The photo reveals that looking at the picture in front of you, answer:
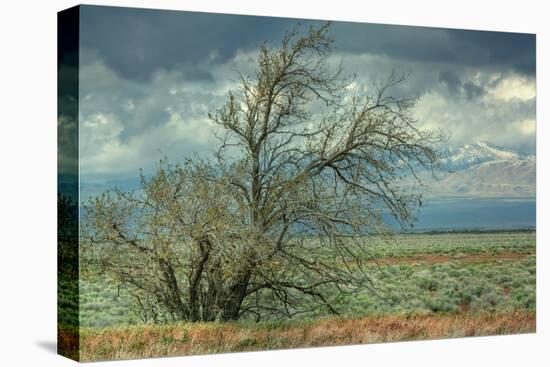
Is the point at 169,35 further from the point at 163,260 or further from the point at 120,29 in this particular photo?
the point at 163,260

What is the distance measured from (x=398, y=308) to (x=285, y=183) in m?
2.88

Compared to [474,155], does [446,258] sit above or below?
below

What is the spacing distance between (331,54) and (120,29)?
11.9 ft

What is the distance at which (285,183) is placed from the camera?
1884 cm

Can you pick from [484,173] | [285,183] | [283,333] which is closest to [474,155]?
[484,173]

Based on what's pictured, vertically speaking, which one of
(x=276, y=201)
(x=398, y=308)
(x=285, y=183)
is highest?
(x=285, y=183)

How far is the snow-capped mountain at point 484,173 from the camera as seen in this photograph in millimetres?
20234

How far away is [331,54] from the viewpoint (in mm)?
19234

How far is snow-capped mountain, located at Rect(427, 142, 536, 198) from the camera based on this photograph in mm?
20234

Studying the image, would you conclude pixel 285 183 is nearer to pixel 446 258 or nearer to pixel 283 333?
pixel 283 333

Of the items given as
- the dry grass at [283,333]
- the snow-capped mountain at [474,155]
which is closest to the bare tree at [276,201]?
the dry grass at [283,333]

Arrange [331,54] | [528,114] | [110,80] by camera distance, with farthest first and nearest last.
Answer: [528,114] < [331,54] < [110,80]

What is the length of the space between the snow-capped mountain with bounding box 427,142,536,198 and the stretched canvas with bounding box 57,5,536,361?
37mm

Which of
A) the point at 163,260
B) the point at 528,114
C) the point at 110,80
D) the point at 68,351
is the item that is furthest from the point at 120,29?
the point at 528,114
